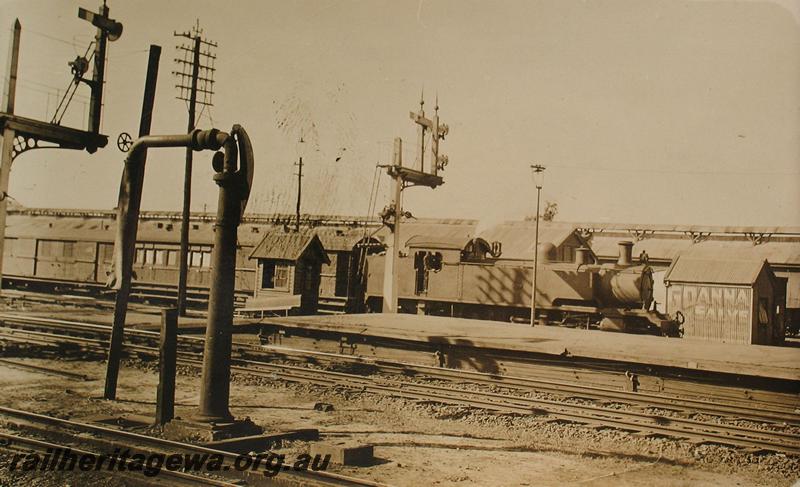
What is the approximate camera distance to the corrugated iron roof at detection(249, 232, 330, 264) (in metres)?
23.2

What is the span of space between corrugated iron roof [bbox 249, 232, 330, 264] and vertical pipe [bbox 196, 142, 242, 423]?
585 inches

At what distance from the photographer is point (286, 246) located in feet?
77.6

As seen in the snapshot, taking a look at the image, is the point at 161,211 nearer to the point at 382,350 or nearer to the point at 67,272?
the point at 67,272

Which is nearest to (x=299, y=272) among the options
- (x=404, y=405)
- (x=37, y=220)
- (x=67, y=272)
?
(x=404, y=405)

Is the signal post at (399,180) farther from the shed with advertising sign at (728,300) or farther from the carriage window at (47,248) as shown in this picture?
the carriage window at (47,248)

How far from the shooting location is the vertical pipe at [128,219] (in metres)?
9.74

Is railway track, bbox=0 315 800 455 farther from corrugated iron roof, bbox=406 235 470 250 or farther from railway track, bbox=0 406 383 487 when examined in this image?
corrugated iron roof, bbox=406 235 470 250

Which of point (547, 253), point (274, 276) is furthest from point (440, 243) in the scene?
point (274, 276)

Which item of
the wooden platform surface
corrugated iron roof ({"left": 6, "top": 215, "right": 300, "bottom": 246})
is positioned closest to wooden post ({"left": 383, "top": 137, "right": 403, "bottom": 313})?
the wooden platform surface

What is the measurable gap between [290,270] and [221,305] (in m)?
15.2

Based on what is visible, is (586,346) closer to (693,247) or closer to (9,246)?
(693,247)

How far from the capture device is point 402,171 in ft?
73.3

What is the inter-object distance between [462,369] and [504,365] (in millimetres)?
956

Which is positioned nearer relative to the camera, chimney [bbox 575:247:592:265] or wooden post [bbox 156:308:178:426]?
wooden post [bbox 156:308:178:426]
